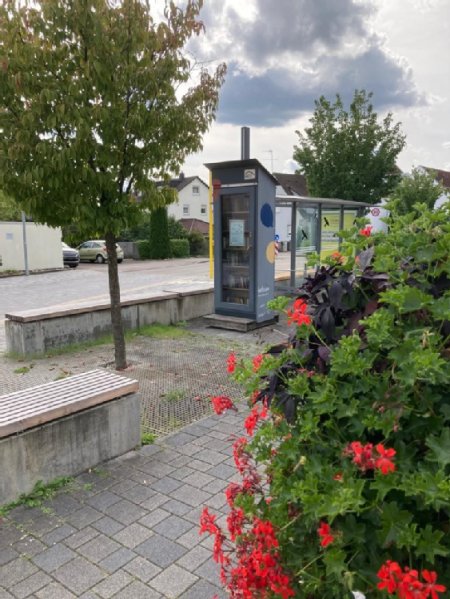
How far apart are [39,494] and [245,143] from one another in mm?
8290

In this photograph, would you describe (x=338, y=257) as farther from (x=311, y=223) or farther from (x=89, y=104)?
(x=311, y=223)

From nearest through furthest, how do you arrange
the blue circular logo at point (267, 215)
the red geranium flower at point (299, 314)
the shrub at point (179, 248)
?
the red geranium flower at point (299, 314) → the blue circular logo at point (267, 215) → the shrub at point (179, 248)

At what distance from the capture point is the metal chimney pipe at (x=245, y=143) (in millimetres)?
9906

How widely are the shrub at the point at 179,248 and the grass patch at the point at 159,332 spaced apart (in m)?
25.1

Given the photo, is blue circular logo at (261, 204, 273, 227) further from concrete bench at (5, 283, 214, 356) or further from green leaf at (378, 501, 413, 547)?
green leaf at (378, 501, 413, 547)

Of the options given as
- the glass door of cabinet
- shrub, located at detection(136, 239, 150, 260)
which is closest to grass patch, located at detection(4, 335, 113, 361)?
the glass door of cabinet

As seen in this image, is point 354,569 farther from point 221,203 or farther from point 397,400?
point 221,203

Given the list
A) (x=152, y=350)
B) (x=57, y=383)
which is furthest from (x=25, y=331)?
(x=57, y=383)

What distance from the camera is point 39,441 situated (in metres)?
3.25

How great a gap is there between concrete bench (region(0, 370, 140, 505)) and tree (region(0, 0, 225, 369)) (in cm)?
214

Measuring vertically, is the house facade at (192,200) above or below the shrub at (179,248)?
above

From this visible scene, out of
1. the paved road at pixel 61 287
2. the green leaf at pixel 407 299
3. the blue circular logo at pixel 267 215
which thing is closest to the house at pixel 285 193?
the paved road at pixel 61 287

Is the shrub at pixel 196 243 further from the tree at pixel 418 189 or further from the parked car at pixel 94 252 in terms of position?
the tree at pixel 418 189

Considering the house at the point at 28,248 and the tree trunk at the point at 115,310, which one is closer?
the tree trunk at the point at 115,310
